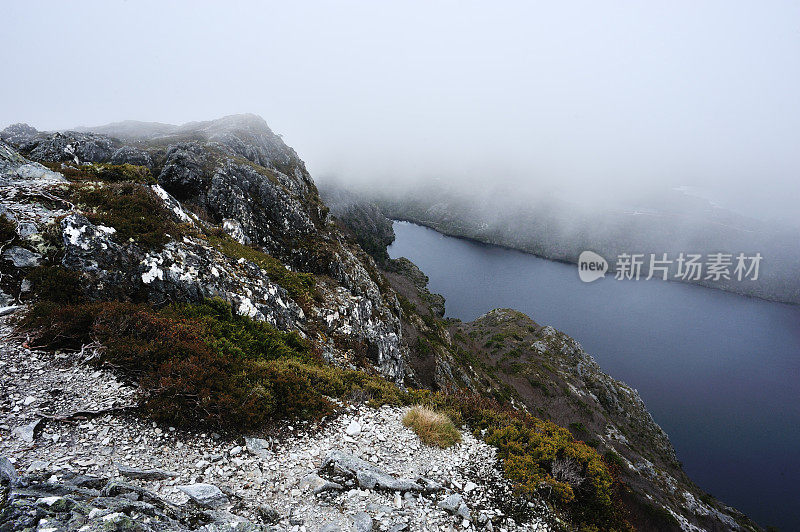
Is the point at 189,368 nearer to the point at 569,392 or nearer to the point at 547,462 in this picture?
the point at 547,462

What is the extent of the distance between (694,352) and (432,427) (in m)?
137

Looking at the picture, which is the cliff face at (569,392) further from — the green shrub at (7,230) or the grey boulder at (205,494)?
the green shrub at (7,230)

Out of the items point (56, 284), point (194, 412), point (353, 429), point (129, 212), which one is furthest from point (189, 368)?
point (129, 212)

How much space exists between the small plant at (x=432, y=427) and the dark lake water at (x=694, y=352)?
301ft

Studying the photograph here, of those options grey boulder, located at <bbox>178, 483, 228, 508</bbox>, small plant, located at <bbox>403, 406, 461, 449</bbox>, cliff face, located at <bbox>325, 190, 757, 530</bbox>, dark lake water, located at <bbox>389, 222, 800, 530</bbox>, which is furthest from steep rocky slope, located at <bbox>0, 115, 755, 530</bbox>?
dark lake water, located at <bbox>389, 222, 800, 530</bbox>

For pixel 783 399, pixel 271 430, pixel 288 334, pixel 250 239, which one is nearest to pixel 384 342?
pixel 288 334

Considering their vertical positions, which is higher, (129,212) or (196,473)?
(129,212)

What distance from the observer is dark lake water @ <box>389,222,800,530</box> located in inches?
2697

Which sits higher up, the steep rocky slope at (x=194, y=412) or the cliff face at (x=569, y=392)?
the steep rocky slope at (x=194, y=412)

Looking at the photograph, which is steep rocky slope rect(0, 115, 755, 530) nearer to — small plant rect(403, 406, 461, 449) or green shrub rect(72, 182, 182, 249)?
green shrub rect(72, 182, 182, 249)

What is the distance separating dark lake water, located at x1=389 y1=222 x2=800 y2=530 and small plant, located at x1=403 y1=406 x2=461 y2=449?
301 ft

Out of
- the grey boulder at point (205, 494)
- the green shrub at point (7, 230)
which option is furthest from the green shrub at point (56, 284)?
the grey boulder at point (205, 494)

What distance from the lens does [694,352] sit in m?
104

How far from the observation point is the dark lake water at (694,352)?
6850 cm
